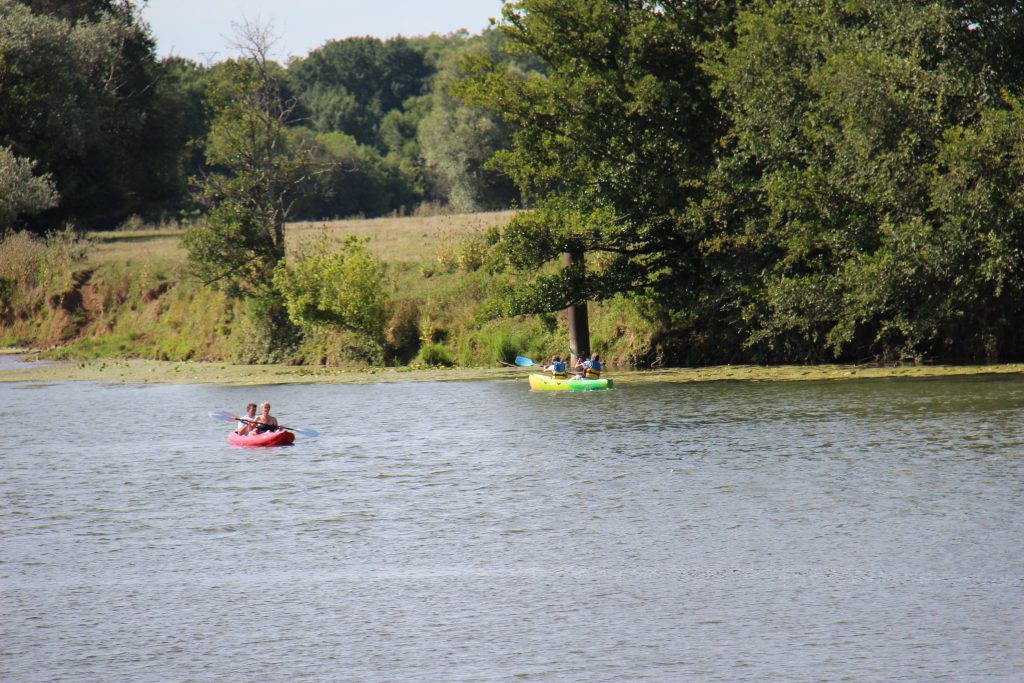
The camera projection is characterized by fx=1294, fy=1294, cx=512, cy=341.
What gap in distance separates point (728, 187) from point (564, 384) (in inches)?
322

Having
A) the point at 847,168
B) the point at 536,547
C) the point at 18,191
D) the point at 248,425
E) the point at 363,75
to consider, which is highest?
the point at 363,75

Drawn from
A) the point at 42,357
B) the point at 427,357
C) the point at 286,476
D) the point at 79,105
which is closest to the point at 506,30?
the point at 427,357

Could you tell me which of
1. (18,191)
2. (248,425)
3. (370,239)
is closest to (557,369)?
(248,425)

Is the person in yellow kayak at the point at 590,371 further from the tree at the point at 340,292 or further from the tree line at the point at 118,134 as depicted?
the tree line at the point at 118,134

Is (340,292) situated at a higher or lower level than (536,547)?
higher

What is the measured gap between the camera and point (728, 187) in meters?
38.5

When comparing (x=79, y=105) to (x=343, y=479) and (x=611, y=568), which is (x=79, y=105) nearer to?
(x=343, y=479)

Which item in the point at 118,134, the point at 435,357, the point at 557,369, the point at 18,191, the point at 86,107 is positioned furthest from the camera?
the point at 118,134

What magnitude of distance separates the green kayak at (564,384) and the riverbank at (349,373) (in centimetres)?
158

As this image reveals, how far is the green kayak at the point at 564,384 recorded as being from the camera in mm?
35094

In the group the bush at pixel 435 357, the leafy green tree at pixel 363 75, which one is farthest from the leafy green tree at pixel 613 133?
the leafy green tree at pixel 363 75

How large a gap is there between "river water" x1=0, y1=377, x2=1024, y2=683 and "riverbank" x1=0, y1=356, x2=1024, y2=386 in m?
5.17

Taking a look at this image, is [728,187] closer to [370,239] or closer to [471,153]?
[370,239]

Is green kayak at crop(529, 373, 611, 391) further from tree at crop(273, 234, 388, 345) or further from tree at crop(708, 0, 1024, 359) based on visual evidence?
tree at crop(273, 234, 388, 345)
